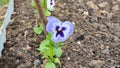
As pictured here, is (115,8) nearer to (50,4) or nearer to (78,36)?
(78,36)

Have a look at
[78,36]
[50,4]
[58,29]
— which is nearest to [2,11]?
[50,4]

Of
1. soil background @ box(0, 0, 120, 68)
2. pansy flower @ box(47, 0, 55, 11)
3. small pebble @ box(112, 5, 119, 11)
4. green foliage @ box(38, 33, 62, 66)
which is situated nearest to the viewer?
green foliage @ box(38, 33, 62, 66)

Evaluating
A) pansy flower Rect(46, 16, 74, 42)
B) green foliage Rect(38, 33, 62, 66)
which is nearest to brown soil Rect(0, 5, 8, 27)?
green foliage Rect(38, 33, 62, 66)

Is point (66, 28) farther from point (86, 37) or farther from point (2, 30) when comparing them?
point (2, 30)

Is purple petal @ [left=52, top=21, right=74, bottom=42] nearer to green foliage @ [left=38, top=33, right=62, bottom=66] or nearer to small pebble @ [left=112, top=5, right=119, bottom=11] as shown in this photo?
green foliage @ [left=38, top=33, right=62, bottom=66]

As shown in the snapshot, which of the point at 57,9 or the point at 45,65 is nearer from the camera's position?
the point at 45,65

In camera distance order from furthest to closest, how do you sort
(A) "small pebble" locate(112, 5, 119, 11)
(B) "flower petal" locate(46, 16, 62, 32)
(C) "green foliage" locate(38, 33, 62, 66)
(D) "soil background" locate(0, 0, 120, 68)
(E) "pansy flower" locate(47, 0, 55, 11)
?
(A) "small pebble" locate(112, 5, 119, 11)
(E) "pansy flower" locate(47, 0, 55, 11)
(D) "soil background" locate(0, 0, 120, 68)
(C) "green foliage" locate(38, 33, 62, 66)
(B) "flower petal" locate(46, 16, 62, 32)

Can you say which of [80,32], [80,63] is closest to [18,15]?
[80,32]

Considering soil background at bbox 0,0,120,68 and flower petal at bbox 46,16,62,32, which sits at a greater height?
flower petal at bbox 46,16,62,32
